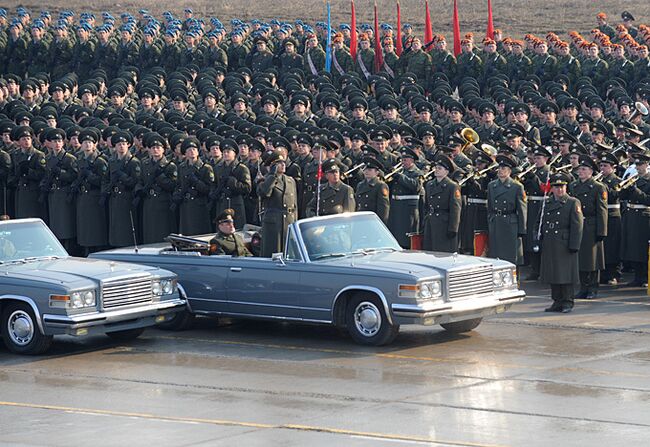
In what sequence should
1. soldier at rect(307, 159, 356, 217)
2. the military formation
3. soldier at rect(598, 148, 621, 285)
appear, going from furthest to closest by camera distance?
soldier at rect(598, 148, 621, 285)
the military formation
soldier at rect(307, 159, 356, 217)

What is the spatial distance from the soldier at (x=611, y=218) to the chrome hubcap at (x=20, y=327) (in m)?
8.07

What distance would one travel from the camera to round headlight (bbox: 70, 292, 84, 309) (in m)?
15.1

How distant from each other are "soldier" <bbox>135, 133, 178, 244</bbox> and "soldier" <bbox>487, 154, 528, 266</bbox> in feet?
18.3

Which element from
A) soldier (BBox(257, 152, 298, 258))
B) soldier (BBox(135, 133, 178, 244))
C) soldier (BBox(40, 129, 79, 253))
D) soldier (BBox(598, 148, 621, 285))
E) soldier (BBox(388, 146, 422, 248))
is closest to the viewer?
soldier (BBox(257, 152, 298, 258))

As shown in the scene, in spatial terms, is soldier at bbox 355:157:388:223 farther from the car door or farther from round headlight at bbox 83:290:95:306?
round headlight at bbox 83:290:95:306

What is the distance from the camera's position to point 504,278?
1595cm

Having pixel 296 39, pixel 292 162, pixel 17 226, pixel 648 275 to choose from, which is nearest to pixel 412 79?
pixel 296 39

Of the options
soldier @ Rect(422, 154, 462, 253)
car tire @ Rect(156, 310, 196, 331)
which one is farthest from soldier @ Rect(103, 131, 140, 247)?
car tire @ Rect(156, 310, 196, 331)

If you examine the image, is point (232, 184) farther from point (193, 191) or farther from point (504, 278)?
point (504, 278)

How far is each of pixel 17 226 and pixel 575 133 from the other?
1088 cm

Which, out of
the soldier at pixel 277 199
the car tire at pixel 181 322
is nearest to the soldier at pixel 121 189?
the soldier at pixel 277 199

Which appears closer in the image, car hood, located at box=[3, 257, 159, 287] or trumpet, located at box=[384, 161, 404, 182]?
car hood, located at box=[3, 257, 159, 287]

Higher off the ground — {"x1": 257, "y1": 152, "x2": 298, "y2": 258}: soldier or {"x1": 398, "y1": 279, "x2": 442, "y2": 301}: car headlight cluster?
{"x1": 257, "y1": 152, "x2": 298, "y2": 258}: soldier

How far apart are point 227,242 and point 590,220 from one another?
4823 mm
